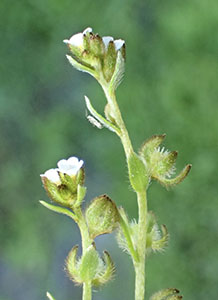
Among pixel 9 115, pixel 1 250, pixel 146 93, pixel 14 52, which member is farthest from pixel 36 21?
pixel 1 250

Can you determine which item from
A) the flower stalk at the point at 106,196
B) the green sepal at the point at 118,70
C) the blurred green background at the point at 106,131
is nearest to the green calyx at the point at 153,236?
the flower stalk at the point at 106,196

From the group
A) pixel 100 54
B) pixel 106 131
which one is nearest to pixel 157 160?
pixel 100 54

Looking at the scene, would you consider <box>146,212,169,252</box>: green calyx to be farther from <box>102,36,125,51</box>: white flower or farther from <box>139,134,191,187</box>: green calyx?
<box>102,36,125,51</box>: white flower

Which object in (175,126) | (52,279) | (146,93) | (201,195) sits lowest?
(52,279)

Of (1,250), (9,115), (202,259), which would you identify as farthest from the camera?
(9,115)

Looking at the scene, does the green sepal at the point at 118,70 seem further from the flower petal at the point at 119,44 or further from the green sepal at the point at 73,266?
the green sepal at the point at 73,266

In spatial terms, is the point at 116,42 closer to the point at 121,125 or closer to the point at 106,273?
the point at 121,125

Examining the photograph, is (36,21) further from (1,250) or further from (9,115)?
(1,250)
